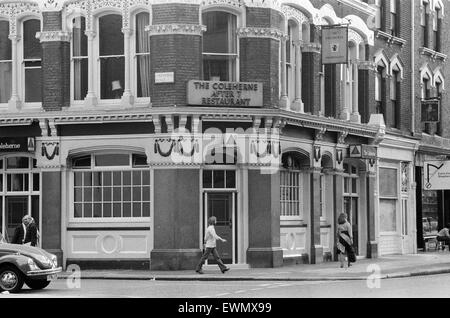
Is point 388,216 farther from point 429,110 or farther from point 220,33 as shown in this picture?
point 220,33

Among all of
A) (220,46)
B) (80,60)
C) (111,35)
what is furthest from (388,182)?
(80,60)

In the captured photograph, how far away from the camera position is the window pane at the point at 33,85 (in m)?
33.1

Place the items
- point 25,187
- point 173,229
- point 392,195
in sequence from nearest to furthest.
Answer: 1. point 173,229
2. point 25,187
3. point 392,195

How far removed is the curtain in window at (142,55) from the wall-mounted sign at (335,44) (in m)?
6.05

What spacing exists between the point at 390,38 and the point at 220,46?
1155cm

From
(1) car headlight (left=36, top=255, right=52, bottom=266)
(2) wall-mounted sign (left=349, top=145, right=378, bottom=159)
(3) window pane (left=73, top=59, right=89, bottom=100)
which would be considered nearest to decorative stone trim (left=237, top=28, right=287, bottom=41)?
(3) window pane (left=73, top=59, right=89, bottom=100)

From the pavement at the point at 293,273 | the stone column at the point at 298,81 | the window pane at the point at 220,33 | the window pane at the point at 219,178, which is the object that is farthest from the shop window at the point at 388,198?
the window pane at the point at 220,33

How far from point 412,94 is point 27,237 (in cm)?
2000

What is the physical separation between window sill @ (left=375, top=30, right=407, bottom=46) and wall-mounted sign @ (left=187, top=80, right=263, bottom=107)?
10.2 m

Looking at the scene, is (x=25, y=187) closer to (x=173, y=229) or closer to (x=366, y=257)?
(x=173, y=229)

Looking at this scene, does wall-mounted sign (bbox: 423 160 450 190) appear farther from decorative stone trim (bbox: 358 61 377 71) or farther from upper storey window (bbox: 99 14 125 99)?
upper storey window (bbox: 99 14 125 99)

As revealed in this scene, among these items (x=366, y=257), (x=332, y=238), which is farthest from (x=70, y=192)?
(x=366, y=257)

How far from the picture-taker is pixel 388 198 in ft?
136

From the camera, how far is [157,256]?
101ft
